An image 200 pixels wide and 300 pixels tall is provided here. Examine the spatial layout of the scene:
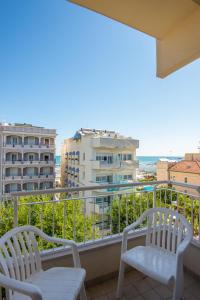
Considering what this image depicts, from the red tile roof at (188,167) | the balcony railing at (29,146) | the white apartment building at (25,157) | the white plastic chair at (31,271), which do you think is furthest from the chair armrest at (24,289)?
the balcony railing at (29,146)

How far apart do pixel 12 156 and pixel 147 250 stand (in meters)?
17.0

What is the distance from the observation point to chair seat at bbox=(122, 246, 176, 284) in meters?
1.37

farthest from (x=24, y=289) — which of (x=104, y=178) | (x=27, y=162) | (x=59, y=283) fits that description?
(x=27, y=162)

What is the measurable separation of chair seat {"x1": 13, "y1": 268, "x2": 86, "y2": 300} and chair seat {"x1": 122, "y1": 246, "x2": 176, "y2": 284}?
45 centimetres

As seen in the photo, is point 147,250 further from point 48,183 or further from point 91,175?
point 48,183

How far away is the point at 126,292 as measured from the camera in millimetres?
1777

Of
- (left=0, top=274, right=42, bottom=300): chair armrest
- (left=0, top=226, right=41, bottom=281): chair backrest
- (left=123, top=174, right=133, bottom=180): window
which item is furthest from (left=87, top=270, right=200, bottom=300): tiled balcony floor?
(left=123, top=174, right=133, bottom=180): window

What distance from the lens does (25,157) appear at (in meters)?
17.3

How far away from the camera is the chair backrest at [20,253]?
1233mm

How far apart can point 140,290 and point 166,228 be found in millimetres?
620

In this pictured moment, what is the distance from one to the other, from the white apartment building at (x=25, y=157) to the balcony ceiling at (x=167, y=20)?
16013mm

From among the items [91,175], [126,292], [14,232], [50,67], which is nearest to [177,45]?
[14,232]

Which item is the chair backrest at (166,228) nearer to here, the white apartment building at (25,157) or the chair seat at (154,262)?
the chair seat at (154,262)

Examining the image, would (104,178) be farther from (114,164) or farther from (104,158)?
(104,158)
